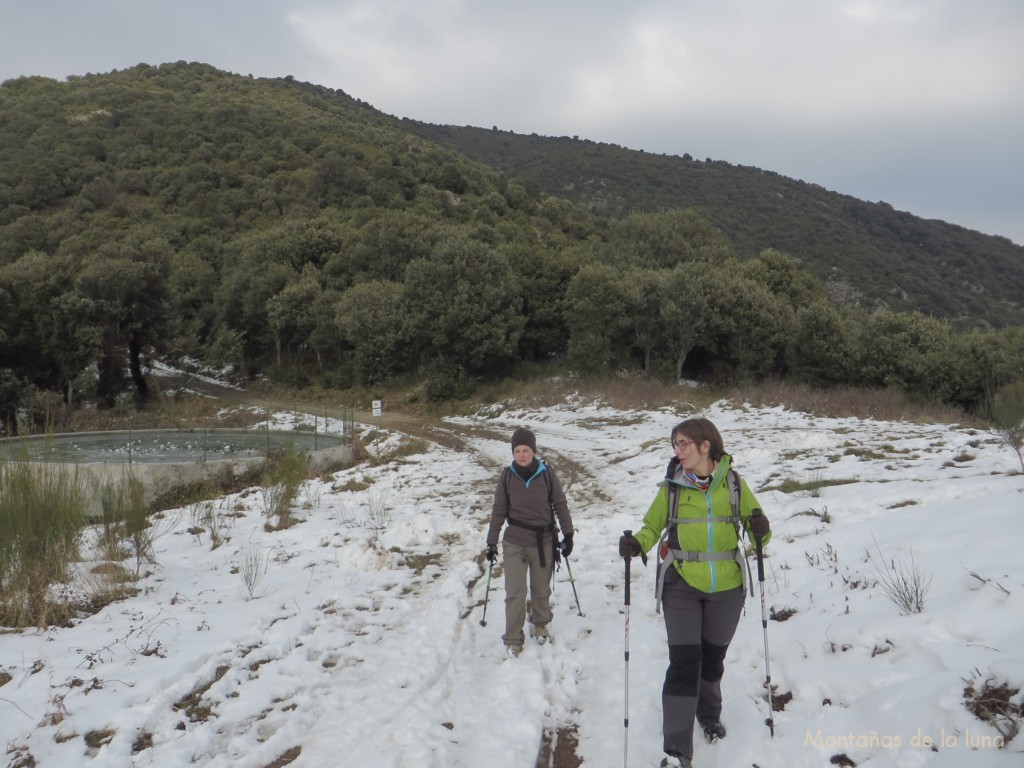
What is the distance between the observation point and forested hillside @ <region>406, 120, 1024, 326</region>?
192 ft

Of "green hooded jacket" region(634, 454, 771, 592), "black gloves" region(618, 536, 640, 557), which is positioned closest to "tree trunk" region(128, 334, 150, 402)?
"black gloves" region(618, 536, 640, 557)

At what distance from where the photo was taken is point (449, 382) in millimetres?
27047

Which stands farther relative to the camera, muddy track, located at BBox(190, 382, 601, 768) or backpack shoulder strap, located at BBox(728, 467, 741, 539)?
muddy track, located at BBox(190, 382, 601, 768)

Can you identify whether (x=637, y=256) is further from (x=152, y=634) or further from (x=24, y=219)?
(x=24, y=219)

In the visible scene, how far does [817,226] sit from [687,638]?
280 feet

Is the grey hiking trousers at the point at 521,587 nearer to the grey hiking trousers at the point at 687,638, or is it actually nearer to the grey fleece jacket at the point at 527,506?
the grey fleece jacket at the point at 527,506

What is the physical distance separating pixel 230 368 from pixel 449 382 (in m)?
18.4

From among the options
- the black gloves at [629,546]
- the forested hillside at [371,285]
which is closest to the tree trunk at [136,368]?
the forested hillside at [371,285]

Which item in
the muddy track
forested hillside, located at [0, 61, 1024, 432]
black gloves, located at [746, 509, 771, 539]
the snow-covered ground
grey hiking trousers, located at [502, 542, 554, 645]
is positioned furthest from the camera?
forested hillside, located at [0, 61, 1024, 432]

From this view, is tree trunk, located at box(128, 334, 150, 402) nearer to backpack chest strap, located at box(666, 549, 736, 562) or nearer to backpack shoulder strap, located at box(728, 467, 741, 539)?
backpack chest strap, located at box(666, 549, 736, 562)

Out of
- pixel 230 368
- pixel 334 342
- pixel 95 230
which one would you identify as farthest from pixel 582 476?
pixel 95 230

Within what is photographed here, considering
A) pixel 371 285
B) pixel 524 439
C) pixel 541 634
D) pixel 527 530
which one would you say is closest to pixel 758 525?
pixel 524 439

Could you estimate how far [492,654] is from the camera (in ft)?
15.7

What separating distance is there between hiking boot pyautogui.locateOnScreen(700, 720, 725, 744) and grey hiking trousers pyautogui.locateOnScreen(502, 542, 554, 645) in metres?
1.71
